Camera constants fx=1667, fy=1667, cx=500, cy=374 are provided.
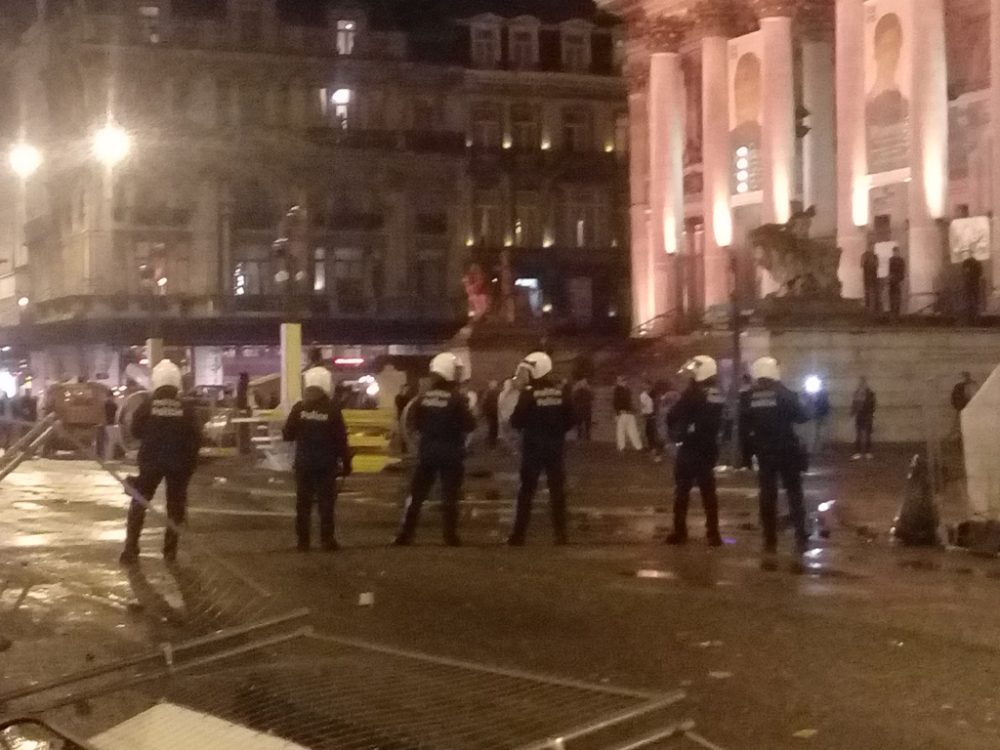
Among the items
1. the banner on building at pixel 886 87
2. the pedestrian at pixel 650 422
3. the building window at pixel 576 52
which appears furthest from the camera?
the building window at pixel 576 52

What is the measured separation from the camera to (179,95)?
64.1 metres

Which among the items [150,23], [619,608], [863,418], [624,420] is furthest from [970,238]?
[150,23]

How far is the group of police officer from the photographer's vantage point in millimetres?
15117

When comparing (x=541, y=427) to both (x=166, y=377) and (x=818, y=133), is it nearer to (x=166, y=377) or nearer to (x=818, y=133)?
(x=166, y=377)

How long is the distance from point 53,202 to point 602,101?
2355cm

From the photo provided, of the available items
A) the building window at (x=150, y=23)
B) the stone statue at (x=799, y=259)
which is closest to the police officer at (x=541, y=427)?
the stone statue at (x=799, y=259)

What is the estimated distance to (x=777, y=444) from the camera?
15.4m

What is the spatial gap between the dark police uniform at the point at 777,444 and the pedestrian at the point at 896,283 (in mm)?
25453

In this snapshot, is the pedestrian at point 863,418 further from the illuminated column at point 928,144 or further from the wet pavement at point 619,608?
the wet pavement at point 619,608

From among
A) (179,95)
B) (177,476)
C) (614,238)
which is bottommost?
(177,476)

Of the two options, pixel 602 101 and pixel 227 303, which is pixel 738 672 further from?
pixel 602 101

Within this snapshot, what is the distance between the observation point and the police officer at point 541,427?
51.2 feet

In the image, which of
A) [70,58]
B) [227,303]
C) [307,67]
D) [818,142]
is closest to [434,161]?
[307,67]

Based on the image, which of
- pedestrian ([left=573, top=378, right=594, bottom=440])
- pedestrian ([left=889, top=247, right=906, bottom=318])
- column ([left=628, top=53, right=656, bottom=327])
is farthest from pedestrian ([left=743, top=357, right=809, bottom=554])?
column ([left=628, top=53, right=656, bottom=327])
